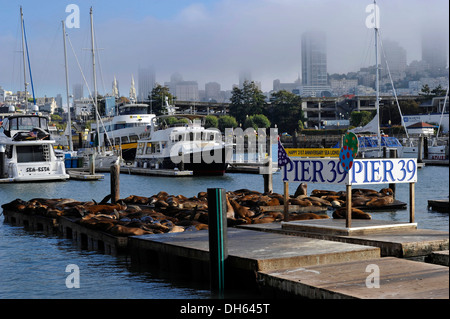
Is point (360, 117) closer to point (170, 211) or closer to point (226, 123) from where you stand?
point (226, 123)

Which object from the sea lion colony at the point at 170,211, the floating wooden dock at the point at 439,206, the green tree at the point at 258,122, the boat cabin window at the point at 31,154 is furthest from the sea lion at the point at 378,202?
the green tree at the point at 258,122

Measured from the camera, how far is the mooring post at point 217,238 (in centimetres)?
1040

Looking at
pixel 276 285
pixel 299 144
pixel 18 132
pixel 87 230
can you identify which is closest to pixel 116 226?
pixel 87 230

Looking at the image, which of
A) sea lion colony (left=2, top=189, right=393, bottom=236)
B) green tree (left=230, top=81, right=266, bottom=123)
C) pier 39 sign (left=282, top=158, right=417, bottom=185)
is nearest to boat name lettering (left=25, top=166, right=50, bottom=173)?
sea lion colony (left=2, top=189, right=393, bottom=236)

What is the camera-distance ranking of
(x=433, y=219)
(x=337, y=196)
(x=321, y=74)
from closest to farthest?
(x=433, y=219) < (x=337, y=196) < (x=321, y=74)

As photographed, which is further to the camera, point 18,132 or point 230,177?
point 230,177

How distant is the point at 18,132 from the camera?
42.3 meters

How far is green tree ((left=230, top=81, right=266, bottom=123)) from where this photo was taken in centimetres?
12625

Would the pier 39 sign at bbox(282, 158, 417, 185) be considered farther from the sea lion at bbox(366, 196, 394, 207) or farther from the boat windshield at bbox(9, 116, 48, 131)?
the boat windshield at bbox(9, 116, 48, 131)

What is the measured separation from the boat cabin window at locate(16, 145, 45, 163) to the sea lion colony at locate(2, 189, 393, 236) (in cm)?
1881

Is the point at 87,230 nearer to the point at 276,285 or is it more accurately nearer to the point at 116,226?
the point at 116,226

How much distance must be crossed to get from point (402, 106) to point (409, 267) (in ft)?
354

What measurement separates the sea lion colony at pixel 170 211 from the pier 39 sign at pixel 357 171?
5.91 ft

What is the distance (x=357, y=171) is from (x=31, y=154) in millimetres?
33598
